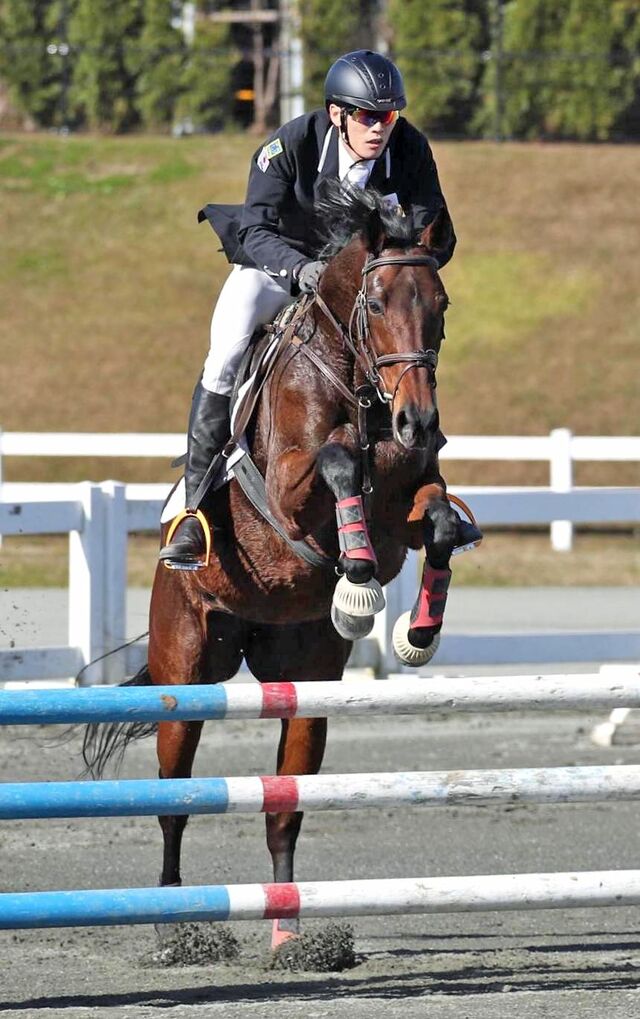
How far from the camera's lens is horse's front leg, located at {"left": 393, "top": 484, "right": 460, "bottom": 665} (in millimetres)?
5223

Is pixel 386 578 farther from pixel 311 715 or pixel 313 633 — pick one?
pixel 311 715

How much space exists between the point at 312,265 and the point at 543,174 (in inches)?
1016

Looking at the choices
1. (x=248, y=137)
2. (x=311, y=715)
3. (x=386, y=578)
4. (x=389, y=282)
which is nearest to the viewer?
(x=311, y=715)

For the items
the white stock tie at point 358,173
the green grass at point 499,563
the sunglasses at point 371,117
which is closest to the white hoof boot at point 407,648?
the white stock tie at point 358,173

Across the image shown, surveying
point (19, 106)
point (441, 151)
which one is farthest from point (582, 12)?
point (19, 106)

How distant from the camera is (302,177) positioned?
573cm

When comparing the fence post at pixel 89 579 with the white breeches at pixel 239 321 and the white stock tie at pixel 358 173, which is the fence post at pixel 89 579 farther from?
the white stock tie at pixel 358 173

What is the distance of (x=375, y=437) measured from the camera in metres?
5.34

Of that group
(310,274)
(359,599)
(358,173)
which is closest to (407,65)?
(358,173)

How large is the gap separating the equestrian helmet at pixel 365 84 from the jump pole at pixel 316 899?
8.42ft

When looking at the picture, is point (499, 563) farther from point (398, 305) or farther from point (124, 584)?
point (398, 305)

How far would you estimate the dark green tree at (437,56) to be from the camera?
1298 inches

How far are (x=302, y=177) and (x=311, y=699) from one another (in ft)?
6.91

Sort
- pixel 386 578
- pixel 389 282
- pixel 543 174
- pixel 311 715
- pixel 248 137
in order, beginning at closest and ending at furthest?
pixel 311 715
pixel 389 282
pixel 386 578
pixel 543 174
pixel 248 137
